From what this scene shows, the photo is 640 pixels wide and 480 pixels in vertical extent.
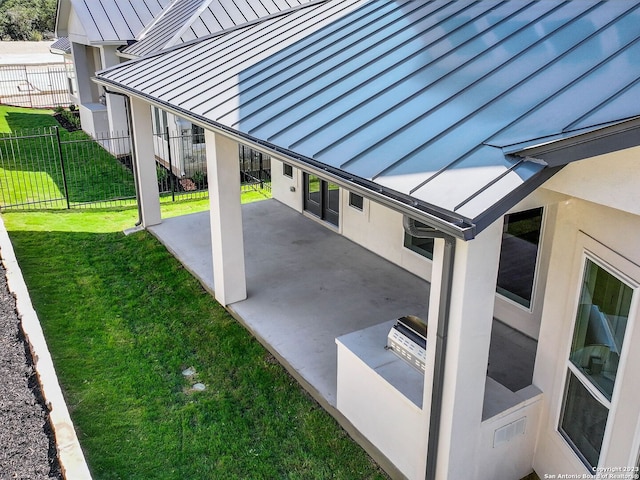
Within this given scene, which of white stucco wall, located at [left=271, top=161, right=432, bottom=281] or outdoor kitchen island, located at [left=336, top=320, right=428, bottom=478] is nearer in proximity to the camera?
outdoor kitchen island, located at [left=336, top=320, right=428, bottom=478]

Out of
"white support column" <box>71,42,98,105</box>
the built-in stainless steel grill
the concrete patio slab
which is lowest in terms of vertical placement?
the concrete patio slab

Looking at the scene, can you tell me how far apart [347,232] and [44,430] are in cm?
656

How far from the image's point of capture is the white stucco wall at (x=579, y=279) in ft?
12.4

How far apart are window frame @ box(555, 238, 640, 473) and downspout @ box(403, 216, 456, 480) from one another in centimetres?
114

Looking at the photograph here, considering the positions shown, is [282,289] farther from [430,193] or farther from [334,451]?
[430,193]

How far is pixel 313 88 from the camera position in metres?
6.46

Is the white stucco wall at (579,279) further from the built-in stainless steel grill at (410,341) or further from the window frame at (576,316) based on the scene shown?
the built-in stainless steel grill at (410,341)

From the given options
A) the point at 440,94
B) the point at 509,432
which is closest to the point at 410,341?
the point at 509,432

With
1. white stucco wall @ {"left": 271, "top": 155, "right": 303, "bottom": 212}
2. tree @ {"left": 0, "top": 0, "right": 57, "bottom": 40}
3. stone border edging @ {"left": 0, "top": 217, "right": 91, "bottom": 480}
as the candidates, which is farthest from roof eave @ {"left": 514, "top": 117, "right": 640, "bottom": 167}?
tree @ {"left": 0, "top": 0, "right": 57, "bottom": 40}

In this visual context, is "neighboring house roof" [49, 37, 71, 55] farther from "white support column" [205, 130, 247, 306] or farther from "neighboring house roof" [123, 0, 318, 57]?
"white support column" [205, 130, 247, 306]

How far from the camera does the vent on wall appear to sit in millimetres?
4996

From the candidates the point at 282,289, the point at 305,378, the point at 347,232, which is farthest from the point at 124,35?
the point at 305,378

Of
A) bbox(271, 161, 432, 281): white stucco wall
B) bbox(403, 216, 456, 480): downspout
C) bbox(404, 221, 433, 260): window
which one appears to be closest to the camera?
bbox(403, 216, 456, 480): downspout

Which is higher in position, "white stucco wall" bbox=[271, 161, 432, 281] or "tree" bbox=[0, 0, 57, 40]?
"tree" bbox=[0, 0, 57, 40]
